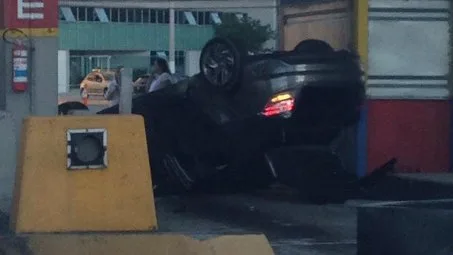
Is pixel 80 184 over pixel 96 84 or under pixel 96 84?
under

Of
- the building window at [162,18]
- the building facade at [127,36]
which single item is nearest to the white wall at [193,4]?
the building facade at [127,36]

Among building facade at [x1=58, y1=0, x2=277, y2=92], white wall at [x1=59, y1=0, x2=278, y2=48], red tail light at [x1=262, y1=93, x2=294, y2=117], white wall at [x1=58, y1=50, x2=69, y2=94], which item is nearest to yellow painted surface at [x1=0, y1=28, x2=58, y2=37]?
red tail light at [x1=262, y1=93, x2=294, y2=117]

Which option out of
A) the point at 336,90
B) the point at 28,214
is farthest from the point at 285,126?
the point at 28,214

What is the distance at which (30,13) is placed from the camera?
12234 millimetres

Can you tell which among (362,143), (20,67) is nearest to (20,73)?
(20,67)

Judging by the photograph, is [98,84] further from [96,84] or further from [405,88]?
[405,88]

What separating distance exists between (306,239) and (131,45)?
54.9 meters

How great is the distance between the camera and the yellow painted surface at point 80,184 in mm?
9477

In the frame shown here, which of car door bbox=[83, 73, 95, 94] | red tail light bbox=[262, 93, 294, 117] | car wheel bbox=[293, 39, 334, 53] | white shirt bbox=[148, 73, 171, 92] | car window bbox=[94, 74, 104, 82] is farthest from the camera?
car window bbox=[94, 74, 104, 82]

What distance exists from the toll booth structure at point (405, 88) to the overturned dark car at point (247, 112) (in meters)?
1.31

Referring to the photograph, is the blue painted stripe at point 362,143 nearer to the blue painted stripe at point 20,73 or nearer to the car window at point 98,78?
the blue painted stripe at point 20,73

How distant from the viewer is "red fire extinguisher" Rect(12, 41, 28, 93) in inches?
480

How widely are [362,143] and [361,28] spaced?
137cm

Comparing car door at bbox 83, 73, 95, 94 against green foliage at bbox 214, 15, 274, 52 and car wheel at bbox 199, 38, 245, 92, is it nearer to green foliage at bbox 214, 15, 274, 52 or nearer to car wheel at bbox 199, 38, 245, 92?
green foliage at bbox 214, 15, 274, 52
